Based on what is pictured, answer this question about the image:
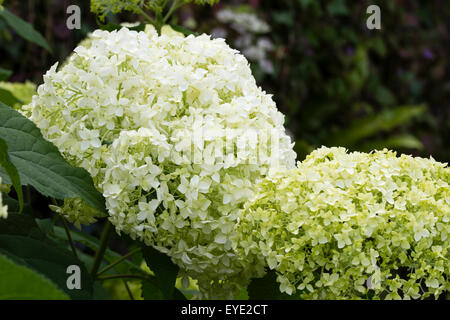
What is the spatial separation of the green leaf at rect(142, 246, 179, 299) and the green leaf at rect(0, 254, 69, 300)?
0.40 meters

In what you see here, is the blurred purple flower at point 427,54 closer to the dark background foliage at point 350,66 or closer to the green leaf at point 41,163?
the dark background foliage at point 350,66

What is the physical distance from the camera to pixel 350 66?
4.88m

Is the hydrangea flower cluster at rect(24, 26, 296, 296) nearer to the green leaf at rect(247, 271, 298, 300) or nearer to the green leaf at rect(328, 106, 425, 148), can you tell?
the green leaf at rect(247, 271, 298, 300)

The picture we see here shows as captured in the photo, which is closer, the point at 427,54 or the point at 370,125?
the point at 370,125

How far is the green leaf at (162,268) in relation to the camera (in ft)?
3.79

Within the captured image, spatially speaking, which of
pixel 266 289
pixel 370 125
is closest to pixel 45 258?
pixel 266 289

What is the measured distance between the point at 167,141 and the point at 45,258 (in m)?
0.31

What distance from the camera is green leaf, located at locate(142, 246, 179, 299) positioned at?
1154 mm

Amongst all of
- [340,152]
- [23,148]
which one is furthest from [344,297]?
[23,148]

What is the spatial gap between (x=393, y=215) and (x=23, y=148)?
0.65m

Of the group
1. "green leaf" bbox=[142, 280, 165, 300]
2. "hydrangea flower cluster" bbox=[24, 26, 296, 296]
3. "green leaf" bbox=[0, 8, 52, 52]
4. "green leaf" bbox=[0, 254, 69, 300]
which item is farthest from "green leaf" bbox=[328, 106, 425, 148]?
"green leaf" bbox=[0, 254, 69, 300]

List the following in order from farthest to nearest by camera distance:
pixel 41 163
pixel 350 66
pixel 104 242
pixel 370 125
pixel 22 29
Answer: pixel 350 66 → pixel 370 125 → pixel 22 29 → pixel 104 242 → pixel 41 163

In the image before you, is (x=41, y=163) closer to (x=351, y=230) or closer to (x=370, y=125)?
(x=351, y=230)

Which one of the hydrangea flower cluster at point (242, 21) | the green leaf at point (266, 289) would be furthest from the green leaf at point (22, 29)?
the hydrangea flower cluster at point (242, 21)
